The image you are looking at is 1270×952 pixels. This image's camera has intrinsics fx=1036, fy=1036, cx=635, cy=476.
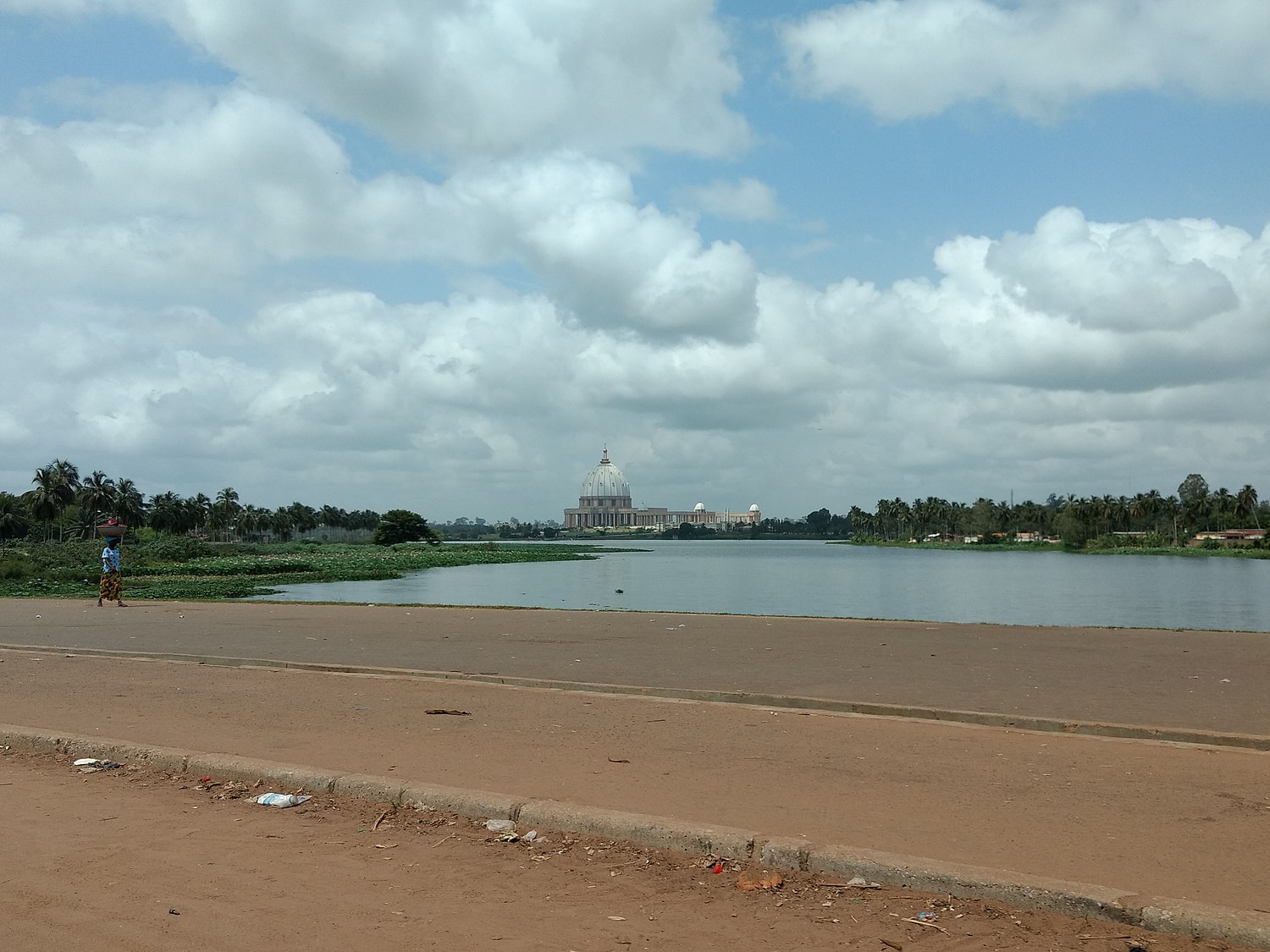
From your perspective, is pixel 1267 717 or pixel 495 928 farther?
pixel 1267 717

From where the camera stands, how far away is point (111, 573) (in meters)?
28.4

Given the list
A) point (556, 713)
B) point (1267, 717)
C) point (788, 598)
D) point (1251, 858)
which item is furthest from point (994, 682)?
point (788, 598)

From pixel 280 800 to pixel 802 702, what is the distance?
18.3 feet

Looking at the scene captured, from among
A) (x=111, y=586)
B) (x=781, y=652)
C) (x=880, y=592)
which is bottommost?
(x=880, y=592)

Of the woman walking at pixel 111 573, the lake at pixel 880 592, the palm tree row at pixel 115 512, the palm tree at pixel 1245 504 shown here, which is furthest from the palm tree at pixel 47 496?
the palm tree at pixel 1245 504

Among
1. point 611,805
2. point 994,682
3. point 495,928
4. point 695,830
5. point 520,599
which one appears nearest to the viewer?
point 495,928

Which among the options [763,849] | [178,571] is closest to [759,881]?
[763,849]

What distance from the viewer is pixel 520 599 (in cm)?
4562

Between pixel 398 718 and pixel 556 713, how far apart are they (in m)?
1.55

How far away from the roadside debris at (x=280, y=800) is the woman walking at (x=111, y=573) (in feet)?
75.9

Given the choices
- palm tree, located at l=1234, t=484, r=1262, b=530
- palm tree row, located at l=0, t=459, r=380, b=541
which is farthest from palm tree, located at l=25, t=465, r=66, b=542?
palm tree, located at l=1234, t=484, r=1262, b=530

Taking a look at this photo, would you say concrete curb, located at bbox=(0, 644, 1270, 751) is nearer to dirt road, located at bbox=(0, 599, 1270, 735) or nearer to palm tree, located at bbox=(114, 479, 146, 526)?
dirt road, located at bbox=(0, 599, 1270, 735)

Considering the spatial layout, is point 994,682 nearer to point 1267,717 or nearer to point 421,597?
point 1267,717

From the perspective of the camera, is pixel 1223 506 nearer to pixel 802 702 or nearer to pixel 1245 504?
pixel 1245 504
